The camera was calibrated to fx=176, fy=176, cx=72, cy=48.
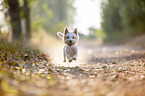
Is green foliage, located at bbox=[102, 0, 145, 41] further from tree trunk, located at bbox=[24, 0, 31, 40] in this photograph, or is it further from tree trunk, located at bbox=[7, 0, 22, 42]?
tree trunk, located at bbox=[7, 0, 22, 42]

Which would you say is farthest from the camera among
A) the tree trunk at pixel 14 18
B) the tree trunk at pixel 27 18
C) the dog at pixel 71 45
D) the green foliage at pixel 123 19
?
the green foliage at pixel 123 19

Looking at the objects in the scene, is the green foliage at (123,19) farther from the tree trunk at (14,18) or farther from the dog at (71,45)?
the dog at (71,45)

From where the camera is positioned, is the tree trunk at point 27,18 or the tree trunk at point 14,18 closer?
the tree trunk at point 14,18

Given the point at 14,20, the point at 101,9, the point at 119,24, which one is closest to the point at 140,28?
the point at 119,24

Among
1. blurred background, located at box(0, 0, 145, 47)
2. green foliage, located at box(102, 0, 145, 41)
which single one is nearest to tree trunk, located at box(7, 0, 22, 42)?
blurred background, located at box(0, 0, 145, 47)

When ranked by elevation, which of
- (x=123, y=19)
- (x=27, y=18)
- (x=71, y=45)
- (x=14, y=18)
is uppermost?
(x=123, y=19)

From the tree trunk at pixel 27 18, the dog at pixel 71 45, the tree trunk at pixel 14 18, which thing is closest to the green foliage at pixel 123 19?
the tree trunk at pixel 27 18

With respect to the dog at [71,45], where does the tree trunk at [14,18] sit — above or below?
above

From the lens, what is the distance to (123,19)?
2448 centimetres

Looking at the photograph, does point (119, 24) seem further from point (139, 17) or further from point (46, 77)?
point (46, 77)

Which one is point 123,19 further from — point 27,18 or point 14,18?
point 14,18

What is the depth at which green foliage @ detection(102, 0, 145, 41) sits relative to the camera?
21070mm

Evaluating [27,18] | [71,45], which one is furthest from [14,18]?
[71,45]

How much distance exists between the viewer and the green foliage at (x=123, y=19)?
21070mm
